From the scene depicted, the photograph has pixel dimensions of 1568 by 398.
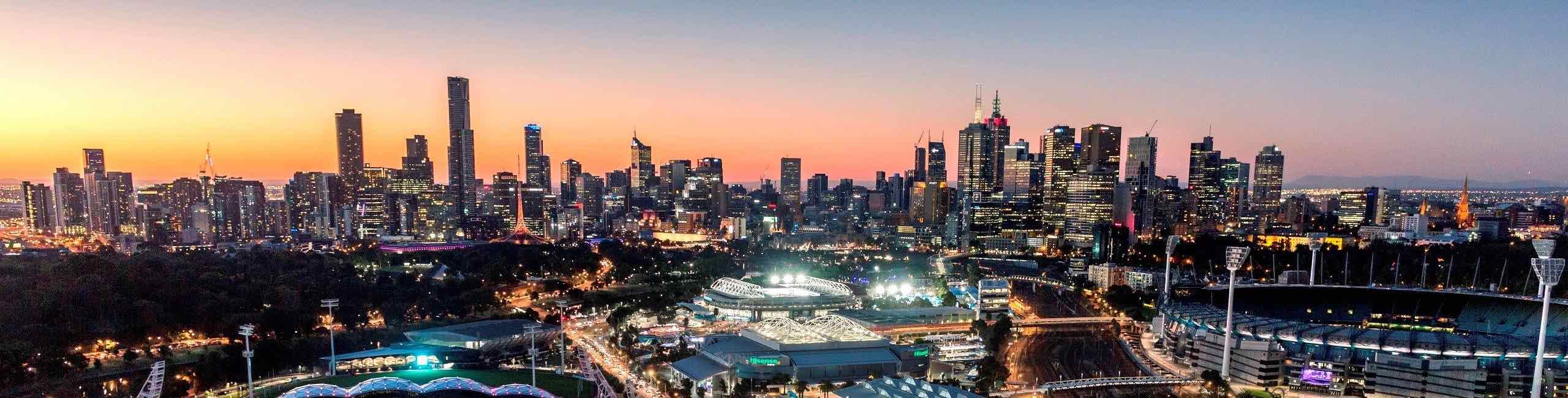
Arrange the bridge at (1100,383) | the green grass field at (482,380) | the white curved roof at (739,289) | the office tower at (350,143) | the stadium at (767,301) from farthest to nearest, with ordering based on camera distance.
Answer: the office tower at (350,143)
the white curved roof at (739,289)
the stadium at (767,301)
the bridge at (1100,383)
the green grass field at (482,380)

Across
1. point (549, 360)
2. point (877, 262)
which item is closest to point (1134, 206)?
point (877, 262)

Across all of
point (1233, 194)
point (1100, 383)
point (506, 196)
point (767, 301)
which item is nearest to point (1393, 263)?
point (1100, 383)

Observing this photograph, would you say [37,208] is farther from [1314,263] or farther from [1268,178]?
[1268,178]

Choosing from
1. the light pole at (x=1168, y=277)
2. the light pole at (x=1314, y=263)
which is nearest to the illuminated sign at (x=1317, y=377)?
the light pole at (x=1168, y=277)

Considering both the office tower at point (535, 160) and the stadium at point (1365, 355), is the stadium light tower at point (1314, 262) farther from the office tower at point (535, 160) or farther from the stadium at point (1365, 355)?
the office tower at point (535, 160)

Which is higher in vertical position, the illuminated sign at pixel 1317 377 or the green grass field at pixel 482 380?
the illuminated sign at pixel 1317 377

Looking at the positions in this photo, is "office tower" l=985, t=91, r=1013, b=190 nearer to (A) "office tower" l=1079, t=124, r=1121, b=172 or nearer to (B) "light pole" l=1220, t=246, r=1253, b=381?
(A) "office tower" l=1079, t=124, r=1121, b=172

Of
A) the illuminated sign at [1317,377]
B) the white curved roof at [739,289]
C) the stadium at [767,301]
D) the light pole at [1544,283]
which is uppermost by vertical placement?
the light pole at [1544,283]
